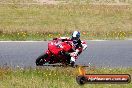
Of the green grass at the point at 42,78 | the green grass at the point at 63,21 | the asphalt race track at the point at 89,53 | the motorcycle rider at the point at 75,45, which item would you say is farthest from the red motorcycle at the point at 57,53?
the green grass at the point at 63,21

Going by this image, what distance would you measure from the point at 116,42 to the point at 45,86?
10.8 meters

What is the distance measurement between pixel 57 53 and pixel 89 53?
334 cm

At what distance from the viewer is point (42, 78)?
441 inches

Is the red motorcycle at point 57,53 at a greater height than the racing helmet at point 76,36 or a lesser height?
lesser

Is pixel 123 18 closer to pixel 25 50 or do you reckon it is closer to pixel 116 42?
pixel 116 42

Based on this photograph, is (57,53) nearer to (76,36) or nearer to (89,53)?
(76,36)

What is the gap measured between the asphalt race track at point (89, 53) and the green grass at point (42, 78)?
209 centimetres

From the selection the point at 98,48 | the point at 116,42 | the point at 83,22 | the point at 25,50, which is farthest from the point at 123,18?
the point at 25,50

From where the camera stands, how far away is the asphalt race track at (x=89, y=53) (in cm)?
1542

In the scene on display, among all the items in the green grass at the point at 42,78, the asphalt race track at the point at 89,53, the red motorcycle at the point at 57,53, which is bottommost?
the asphalt race track at the point at 89,53

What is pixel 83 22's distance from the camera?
28.0m

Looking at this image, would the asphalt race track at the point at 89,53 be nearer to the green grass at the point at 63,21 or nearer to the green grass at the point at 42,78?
the green grass at the point at 63,21

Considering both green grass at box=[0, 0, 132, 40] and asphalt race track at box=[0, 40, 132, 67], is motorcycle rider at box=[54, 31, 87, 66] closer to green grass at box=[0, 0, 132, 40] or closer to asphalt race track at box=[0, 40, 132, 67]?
asphalt race track at box=[0, 40, 132, 67]

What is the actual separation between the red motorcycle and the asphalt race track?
50cm
